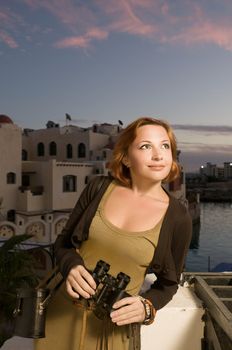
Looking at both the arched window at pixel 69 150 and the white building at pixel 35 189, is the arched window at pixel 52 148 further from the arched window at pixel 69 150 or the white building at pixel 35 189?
the white building at pixel 35 189

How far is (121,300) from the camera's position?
1.72 metres

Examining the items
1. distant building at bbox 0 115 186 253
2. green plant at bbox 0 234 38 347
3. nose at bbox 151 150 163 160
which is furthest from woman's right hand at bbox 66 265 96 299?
distant building at bbox 0 115 186 253

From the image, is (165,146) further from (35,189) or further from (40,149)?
(40,149)

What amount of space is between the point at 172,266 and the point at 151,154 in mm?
624

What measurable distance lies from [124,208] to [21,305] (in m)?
0.75

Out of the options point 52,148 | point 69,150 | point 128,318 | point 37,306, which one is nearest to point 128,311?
point 128,318

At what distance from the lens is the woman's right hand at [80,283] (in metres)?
1.75

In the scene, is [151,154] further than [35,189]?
No

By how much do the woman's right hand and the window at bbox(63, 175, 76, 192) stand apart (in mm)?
23494

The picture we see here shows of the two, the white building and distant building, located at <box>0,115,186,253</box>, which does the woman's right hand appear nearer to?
Result: the white building

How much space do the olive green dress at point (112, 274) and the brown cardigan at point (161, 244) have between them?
0.04 m

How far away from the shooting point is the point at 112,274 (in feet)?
6.28

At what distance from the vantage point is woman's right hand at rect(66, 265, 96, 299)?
5.74ft

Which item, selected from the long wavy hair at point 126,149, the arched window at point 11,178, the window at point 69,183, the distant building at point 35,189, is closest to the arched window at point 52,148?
the distant building at point 35,189
